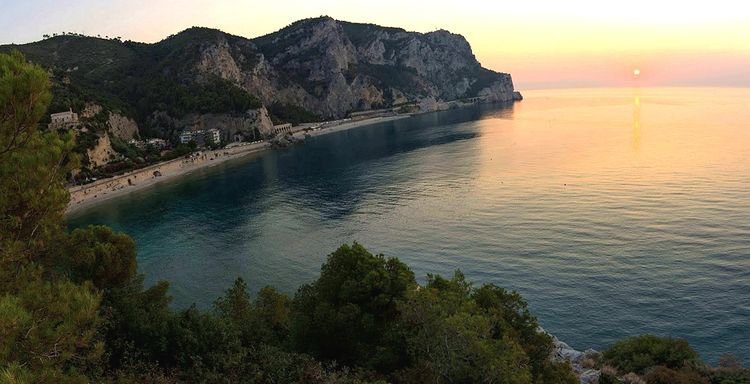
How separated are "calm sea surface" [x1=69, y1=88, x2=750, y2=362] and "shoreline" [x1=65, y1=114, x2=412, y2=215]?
14.4 feet

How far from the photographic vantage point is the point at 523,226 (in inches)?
2446

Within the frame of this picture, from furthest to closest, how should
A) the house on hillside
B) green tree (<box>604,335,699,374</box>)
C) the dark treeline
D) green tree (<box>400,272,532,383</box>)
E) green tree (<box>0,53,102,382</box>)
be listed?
the house on hillside, green tree (<box>604,335,699,374</box>), green tree (<box>400,272,532,383</box>), the dark treeline, green tree (<box>0,53,102,382</box>)

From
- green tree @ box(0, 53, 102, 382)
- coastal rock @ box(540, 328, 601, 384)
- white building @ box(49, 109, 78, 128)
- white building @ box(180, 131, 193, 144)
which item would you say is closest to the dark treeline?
green tree @ box(0, 53, 102, 382)

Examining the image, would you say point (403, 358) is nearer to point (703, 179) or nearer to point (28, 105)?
point (28, 105)

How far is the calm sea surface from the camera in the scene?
41.1 meters

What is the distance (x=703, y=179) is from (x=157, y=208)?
92.5 metres

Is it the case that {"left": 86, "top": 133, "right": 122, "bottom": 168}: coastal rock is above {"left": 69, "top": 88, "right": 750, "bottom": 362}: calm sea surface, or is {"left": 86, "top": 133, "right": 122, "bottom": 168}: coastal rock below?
above

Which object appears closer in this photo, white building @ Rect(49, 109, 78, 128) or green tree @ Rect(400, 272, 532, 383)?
green tree @ Rect(400, 272, 532, 383)

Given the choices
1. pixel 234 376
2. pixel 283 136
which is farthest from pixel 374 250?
pixel 283 136

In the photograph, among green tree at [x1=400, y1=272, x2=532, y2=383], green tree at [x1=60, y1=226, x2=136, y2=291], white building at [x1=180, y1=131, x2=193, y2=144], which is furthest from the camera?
white building at [x1=180, y1=131, x2=193, y2=144]

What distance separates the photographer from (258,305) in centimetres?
3669

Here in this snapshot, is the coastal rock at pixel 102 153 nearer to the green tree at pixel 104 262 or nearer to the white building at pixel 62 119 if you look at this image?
the white building at pixel 62 119

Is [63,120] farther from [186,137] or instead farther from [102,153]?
[186,137]

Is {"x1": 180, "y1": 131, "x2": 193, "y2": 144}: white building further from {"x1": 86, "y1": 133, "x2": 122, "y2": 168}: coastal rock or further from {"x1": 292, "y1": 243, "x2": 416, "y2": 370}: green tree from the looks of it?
{"x1": 292, "y1": 243, "x2": 416, "y2": 370}: green tree
